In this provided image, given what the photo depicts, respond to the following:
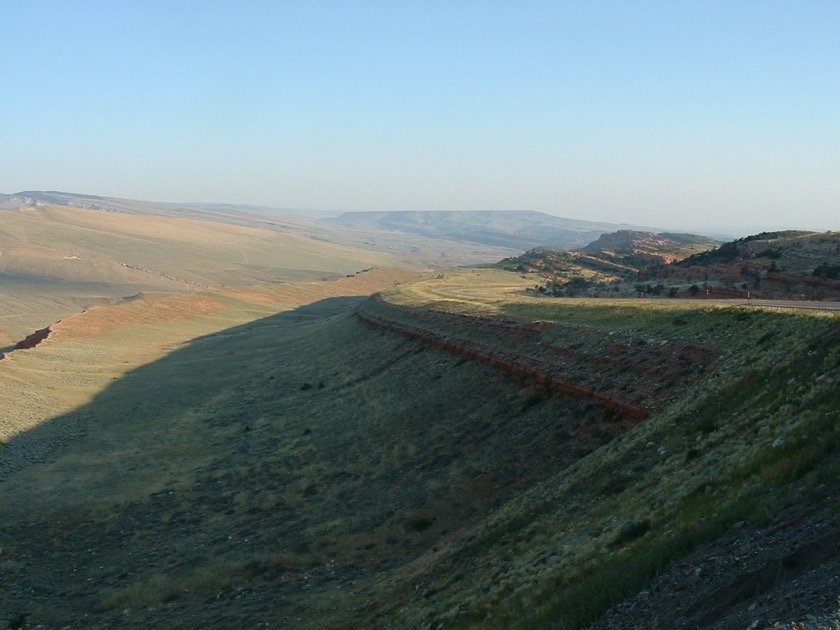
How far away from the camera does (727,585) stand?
25.4ft

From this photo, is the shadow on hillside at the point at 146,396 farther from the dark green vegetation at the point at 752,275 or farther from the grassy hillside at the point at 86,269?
the dark green vegetation at the point at 752,275

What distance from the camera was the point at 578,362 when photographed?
2519 centimetres

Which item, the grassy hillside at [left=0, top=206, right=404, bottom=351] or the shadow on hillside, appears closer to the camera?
the shadow on hillside

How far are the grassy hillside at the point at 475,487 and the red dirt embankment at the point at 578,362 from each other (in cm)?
11

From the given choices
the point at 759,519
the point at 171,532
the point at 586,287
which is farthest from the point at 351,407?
the point at 586,287

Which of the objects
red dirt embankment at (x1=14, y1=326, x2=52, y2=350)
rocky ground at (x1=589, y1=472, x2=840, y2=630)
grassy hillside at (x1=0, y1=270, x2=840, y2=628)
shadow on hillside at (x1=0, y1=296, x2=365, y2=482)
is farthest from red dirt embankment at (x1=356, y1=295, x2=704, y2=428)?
red dirt embankment at (x1=14, y1=326, x2=52, y2=350)

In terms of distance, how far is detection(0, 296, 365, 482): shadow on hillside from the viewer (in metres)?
35.1

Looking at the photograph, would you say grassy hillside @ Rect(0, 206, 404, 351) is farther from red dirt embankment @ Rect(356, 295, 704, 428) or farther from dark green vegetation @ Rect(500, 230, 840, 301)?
dark green vegetation @ Rect(500, 230, 840, 301)

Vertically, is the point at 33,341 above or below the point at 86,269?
above

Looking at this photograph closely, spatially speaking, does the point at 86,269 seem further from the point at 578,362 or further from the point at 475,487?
the point at 475,487

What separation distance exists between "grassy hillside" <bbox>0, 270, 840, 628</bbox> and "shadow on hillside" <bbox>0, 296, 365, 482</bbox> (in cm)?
30

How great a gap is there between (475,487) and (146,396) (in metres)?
31.3

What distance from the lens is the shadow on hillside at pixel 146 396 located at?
115 feet

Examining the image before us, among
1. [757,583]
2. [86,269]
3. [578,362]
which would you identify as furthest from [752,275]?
[86,269]
